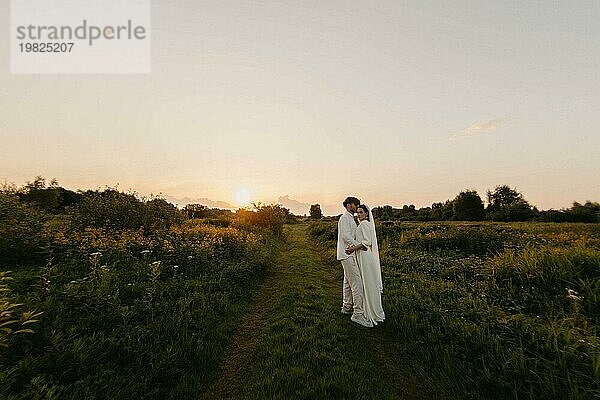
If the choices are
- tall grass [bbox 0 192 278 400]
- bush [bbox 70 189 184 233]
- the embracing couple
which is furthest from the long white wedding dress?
bush [bbox 70 189 184 233]

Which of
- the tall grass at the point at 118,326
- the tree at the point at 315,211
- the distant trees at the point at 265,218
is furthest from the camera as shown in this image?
the tree at the point at 315,211

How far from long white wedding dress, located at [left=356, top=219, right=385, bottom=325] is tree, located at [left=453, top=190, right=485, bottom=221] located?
58631mm

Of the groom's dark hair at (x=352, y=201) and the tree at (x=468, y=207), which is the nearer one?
the groom's dark hair at (x=352, y=201)

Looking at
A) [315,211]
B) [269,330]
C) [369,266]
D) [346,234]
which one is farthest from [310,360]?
[315,211]

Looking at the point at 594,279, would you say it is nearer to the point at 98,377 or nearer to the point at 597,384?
the point at 597,384

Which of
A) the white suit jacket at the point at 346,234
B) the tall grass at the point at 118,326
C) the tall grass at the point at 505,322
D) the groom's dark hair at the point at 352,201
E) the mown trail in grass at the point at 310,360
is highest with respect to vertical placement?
the groom's dark hair at the point at 352,201

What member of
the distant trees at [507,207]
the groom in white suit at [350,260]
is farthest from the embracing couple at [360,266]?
the distant trees at [507,207]

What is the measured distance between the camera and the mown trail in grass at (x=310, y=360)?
4.03 m

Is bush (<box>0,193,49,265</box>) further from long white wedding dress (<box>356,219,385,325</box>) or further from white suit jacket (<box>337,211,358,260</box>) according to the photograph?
long white wedding dress (<box>356,219,385,325</box>)

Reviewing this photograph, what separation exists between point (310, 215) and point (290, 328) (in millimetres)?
99470

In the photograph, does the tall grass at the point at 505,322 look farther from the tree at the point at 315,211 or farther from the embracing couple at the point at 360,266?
the tree at the point at 315,211

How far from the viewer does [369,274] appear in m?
7.08

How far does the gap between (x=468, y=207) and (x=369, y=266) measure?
6189cm

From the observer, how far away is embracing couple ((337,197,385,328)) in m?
6.86
